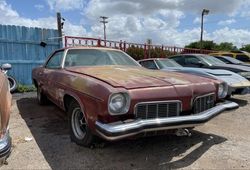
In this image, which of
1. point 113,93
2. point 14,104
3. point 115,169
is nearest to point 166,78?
point 113,93

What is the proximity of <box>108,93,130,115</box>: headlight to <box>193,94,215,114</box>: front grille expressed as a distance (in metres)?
1.02

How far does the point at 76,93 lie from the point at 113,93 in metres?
0.82

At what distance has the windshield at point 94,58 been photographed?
5135 millimetres

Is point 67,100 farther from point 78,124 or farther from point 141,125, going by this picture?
point 141,125

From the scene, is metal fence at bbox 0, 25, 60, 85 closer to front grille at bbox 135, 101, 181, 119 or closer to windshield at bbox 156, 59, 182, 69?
windshield at bbox 156, 59, 182, 69

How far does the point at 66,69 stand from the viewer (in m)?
4.82

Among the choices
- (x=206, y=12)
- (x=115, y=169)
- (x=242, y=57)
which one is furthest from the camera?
(x=206, y=12)

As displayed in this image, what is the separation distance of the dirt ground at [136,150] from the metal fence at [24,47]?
191 inches

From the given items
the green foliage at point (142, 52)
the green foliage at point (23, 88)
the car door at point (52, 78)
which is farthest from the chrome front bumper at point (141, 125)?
the green foliage at point (142, 52)

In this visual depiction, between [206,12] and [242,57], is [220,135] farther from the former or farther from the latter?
[206,12]

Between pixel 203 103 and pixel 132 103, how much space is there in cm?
120

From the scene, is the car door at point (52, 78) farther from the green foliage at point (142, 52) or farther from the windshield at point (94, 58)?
the green foliage at point (142, 52)

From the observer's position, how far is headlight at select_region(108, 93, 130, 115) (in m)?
3.29

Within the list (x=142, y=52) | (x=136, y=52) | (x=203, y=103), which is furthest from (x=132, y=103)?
(x=142, y=52)
